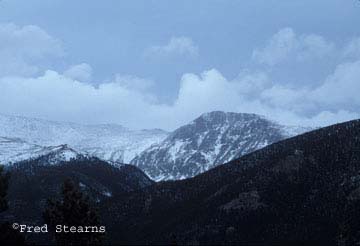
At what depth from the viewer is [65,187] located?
76.9 metres

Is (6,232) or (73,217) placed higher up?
(73,217)

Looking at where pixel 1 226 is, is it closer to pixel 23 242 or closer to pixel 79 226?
pixel 23 242

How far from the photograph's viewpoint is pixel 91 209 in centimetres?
7812

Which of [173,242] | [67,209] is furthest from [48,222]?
[173,242]

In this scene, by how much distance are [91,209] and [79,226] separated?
142 inches

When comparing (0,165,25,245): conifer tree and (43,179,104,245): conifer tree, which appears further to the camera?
(43,179,104,245): conifer tree

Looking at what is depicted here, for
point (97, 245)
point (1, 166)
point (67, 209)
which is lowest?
point (97, 245)

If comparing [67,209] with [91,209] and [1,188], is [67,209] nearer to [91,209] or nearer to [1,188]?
[91,209]

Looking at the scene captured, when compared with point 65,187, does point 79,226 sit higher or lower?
lower

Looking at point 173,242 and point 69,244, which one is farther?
point 173,242

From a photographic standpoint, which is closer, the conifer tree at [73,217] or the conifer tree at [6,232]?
the conifer tree at [6,232]

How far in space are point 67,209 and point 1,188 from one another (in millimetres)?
9196

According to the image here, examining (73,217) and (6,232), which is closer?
Result: (6,232)

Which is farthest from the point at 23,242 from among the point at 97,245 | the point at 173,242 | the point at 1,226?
the point at 173,242
